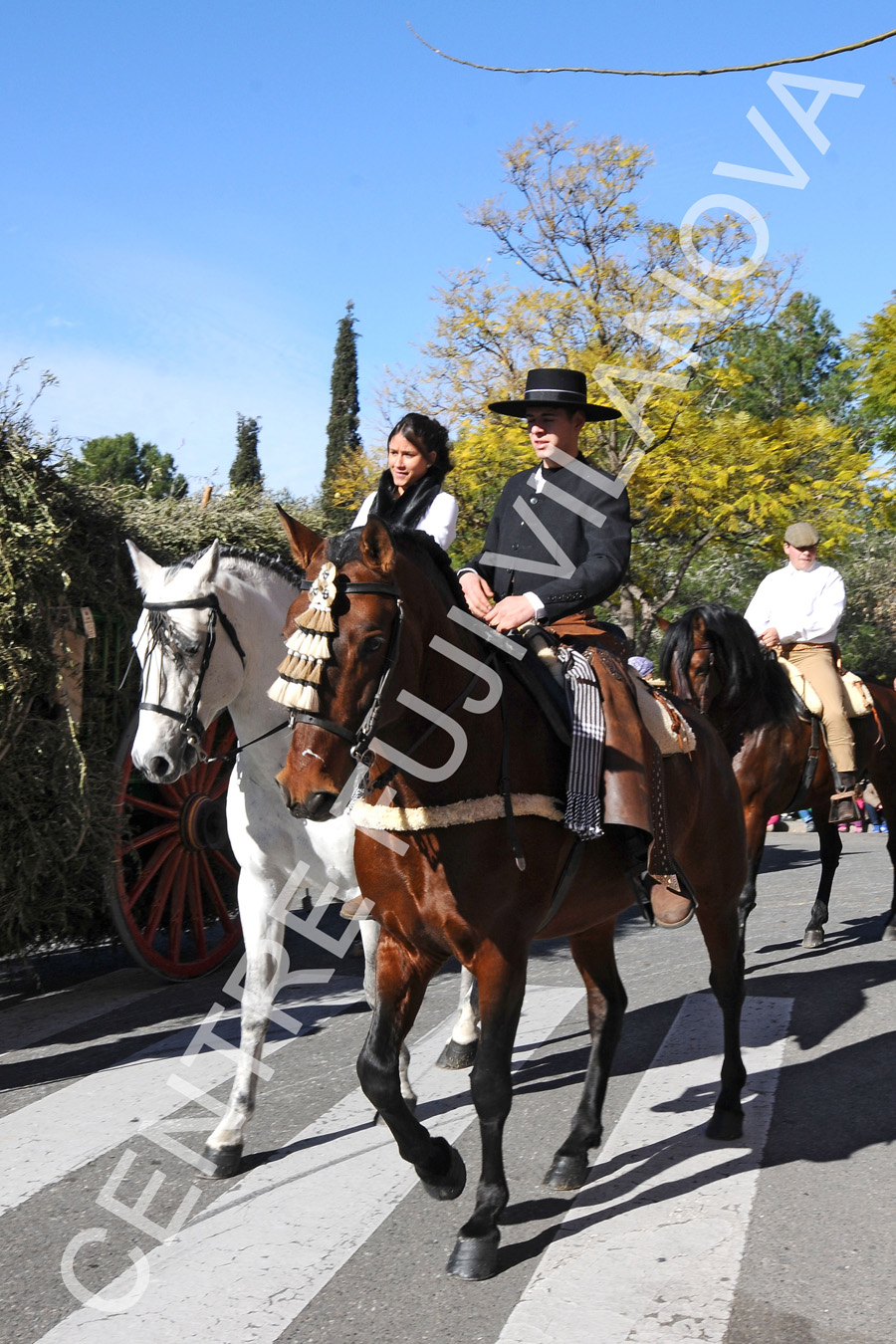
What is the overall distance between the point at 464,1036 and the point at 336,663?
3088mm

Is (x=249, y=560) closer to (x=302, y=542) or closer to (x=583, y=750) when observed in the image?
(x=302, y=542)

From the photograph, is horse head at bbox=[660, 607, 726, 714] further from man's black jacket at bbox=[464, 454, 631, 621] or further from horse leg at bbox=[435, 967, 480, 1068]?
man's black jacket at bbox=[464, 454, 631, 621]

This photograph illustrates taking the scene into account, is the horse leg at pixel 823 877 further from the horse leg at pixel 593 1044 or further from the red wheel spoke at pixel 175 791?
the red wheel spoke at pixel 175 791

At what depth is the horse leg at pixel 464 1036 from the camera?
18.1 feet

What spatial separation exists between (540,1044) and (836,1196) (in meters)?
2.04

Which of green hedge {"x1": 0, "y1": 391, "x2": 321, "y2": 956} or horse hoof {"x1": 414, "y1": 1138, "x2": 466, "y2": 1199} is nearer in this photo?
horse hoof {"x1": 414, "y1": 1138, "x2": 466, "y2": 1199}

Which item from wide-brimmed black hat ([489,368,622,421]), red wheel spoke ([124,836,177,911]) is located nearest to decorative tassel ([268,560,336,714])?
wide-brimmed black hat ([489,368,622,421])

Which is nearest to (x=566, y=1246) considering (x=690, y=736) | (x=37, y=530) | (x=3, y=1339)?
(x=3, y=1339)

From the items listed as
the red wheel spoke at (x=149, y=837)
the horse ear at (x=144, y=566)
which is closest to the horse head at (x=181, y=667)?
the horse ear at (x=144, y=566)

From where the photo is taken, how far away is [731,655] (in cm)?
762

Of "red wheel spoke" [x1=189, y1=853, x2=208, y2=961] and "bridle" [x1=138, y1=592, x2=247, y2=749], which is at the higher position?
"bridle" [x1=138, y1=592, x2=247, y2=749]

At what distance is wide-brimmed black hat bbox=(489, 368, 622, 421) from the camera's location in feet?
14.0

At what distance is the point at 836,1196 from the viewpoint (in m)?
3.99

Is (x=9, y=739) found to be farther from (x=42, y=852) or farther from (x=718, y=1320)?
(x=718, y=1320)
